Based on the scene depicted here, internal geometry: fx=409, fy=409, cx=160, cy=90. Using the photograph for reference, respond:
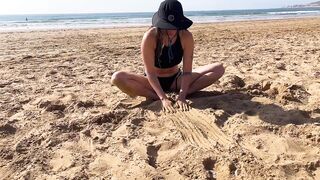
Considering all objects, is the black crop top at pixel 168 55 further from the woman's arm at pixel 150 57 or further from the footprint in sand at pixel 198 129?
the footprint in sand at pixel 198 129

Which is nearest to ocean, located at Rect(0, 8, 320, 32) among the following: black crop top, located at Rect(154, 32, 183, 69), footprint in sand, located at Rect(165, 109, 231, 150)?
black crop top, located at Rect(154, 32, 183, 69)

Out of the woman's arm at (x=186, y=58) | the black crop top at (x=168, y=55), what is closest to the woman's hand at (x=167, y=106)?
the woman's arm at (x=186, y=58)

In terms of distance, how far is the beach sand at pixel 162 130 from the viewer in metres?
2.81

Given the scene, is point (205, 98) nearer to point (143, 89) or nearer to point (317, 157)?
point (143, 89)

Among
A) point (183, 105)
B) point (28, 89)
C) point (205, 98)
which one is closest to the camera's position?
point (183, 105)

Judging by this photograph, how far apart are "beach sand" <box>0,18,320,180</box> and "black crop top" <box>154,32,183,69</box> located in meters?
0.43

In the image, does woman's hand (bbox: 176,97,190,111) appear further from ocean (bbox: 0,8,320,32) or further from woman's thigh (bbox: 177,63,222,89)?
ocean (bbox: 0,8,320,32)

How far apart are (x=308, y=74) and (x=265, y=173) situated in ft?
9.81

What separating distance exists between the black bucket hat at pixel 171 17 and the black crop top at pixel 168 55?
31 cm

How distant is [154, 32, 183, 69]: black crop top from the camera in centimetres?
412

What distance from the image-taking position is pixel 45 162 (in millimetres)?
2988

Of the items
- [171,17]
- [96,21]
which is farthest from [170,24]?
[96,21]

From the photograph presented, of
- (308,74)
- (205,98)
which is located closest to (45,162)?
(205,98)

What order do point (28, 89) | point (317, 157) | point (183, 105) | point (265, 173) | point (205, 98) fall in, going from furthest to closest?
1. point (28, 89)
2. point (205, 98)
3. point (183, 105)
4. point (317, 157)
5. point (265, 173)
